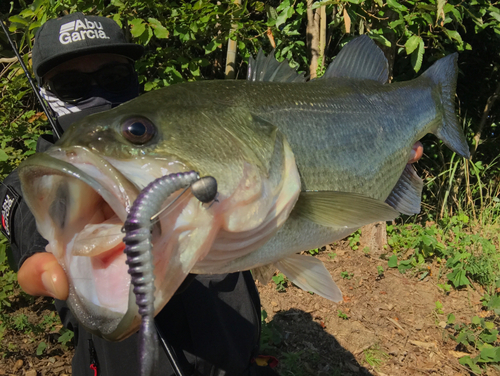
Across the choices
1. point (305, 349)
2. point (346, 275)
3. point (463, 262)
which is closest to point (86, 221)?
point (305, 349)

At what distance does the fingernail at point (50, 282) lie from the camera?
986 mm

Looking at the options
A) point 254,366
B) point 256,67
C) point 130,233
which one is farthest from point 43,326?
point 130,233

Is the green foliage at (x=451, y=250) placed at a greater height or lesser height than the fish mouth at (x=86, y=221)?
lesser

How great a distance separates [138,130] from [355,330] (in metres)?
3.31

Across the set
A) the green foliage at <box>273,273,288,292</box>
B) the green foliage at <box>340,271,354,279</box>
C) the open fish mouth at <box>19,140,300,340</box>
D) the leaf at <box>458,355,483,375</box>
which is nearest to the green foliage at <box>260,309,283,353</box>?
the green foliage at <box>273,273,288,292</box>

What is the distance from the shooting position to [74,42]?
6.56ft

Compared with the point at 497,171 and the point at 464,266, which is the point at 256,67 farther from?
the point at 497,171

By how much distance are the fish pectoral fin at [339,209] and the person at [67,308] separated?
823 millimetres

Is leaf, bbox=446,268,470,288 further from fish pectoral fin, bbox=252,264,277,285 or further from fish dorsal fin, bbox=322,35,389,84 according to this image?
fish pectoral fin, bbox=252,264,277,285

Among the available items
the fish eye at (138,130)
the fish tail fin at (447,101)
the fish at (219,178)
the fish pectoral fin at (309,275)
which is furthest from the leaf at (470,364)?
the fish eye at (138,130)

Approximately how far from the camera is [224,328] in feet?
6.29

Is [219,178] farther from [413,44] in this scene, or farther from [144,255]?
[413,44]

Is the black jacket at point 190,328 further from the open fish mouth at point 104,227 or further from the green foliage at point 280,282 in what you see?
the green foliage at point 280,282

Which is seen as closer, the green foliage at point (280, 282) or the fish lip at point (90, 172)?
the fish lip at point (90, 172)
